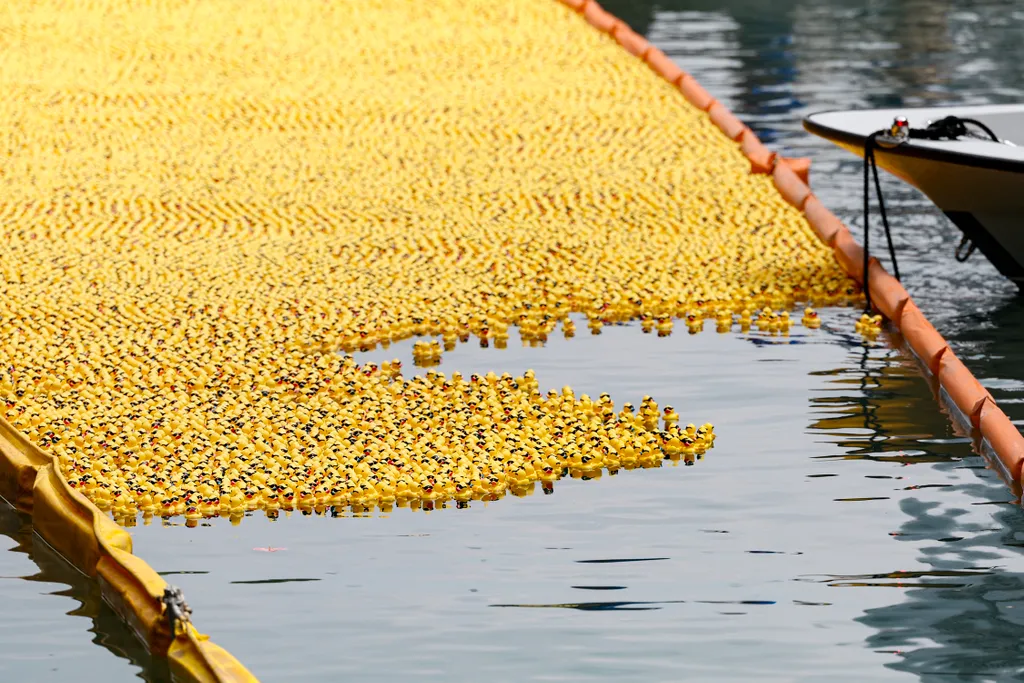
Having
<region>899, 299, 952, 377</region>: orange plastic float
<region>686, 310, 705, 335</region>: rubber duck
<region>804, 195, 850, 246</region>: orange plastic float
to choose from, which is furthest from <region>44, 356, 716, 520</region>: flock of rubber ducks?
<region>804, 195, 850, 246</region>: orange plastic float

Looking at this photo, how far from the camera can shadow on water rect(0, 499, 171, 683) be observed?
537cm

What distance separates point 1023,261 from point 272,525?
16.7 ft

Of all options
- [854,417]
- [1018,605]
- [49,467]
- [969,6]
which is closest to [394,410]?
[49,467]

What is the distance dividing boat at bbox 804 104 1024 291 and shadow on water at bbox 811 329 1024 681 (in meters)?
1.23

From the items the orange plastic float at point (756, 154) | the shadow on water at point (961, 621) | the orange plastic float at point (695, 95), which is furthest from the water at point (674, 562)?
the orange plastic float at point (695, 95)

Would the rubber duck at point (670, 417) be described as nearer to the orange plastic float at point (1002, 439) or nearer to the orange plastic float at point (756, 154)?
the orange plastic float at point (1002, 439)

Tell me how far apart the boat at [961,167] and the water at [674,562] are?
34.9 inches

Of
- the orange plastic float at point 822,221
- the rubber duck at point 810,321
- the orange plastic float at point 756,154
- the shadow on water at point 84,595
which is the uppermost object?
the orange plastic float at point 756,154

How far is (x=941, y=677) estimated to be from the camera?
5.28m

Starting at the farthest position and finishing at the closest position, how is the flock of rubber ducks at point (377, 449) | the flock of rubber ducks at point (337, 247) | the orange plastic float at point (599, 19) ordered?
the orange plastic float at point (599, 19) → the flock of rubber ducks at point (337, 247) → the flock of rubber ducks at point (377, 449)

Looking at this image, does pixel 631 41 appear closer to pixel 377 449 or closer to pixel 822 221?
pixel 822 221

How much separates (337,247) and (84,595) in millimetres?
4655

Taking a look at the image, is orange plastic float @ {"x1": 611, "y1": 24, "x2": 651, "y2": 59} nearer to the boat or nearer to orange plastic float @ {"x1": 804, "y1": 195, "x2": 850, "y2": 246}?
orange plastic float @ {"x1": 804, "y1": 195, "x2": 850, "y2": 246}

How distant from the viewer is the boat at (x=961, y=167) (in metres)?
8.98
